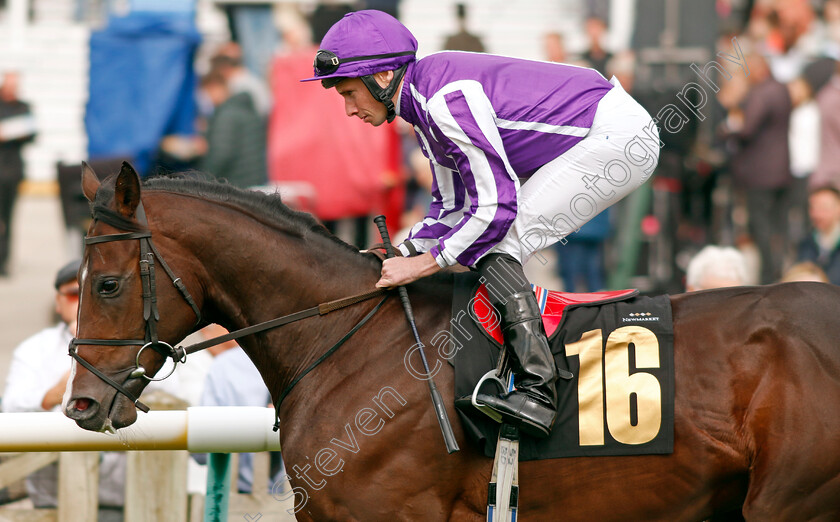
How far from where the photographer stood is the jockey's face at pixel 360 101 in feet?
11.9

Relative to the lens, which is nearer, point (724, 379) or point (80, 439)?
point (724, 379)

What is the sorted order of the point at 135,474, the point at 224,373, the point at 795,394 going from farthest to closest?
the point at 224,373 → the point at 135,474 → the point at 795,394

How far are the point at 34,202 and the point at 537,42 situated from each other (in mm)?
7427

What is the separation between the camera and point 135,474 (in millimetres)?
4273

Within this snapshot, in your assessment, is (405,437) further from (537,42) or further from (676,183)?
(537,42)

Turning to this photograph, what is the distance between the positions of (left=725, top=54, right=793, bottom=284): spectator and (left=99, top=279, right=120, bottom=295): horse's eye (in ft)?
24.0

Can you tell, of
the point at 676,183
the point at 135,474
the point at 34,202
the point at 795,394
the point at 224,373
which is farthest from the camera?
the point at 34,202

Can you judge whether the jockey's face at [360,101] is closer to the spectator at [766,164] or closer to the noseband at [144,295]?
the noseband at [144,295]

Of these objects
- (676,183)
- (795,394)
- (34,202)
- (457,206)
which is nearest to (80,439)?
(457,206)

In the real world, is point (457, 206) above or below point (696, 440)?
above

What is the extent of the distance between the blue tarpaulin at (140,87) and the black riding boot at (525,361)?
6.39m

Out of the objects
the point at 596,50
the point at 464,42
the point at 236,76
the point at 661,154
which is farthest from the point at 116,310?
the point at 596,50

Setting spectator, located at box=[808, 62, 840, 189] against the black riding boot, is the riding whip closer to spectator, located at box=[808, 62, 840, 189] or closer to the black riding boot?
the black riding boot

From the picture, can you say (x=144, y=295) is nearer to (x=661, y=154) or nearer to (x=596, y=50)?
(x=661, y=154)
